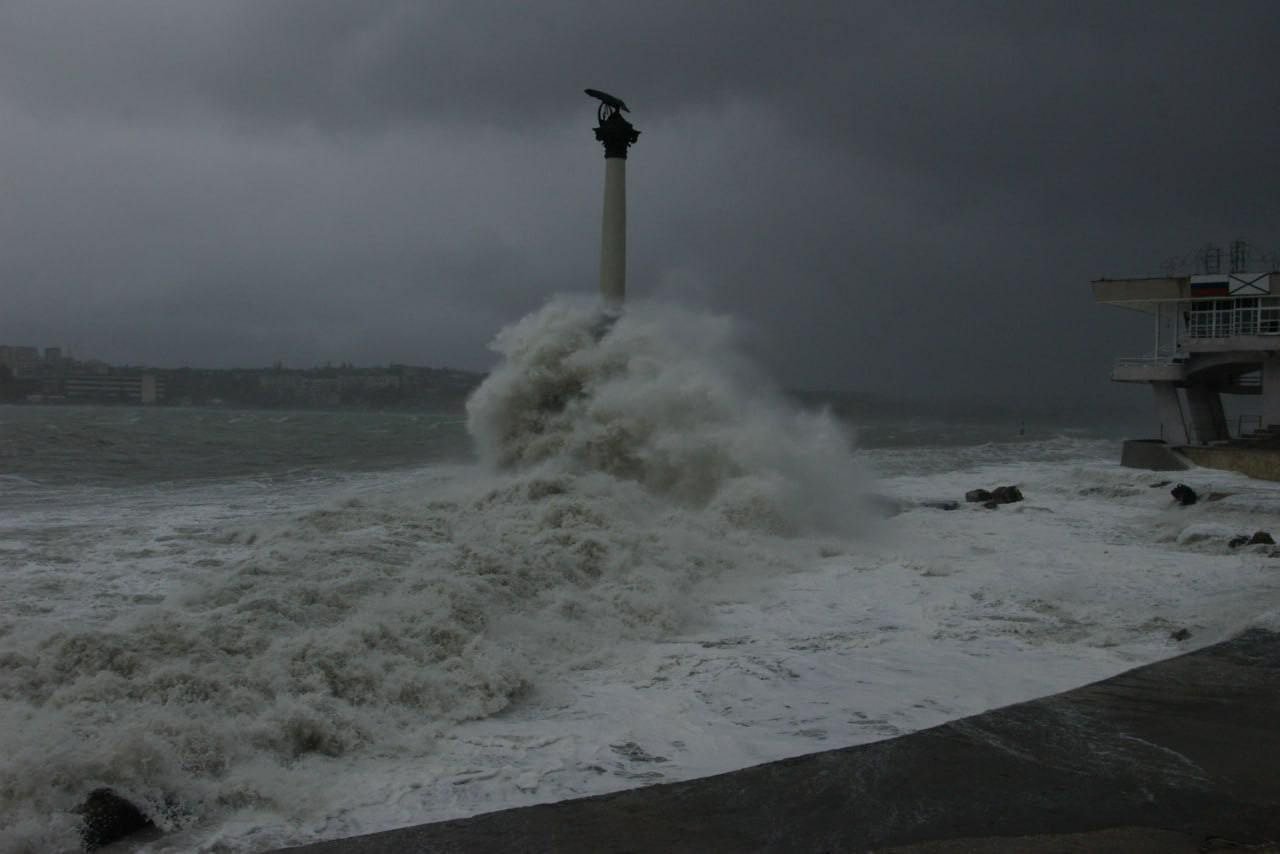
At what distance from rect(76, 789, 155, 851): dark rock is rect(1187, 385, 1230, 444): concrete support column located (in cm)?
2836

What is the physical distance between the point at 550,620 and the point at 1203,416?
25.3m

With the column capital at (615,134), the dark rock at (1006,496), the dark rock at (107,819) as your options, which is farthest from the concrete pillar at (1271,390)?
the dark rock at (107,819)

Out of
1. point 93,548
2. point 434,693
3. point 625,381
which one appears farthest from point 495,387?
point 434,693

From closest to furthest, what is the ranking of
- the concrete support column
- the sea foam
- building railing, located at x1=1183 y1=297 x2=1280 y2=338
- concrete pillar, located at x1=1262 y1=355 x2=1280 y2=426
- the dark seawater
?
1. the sea foam
2. the dark seawater
3. concrete pillar, located at x1=1262 y1=355 x2=1280 y2=426
4. building railing, located at x1=1183 y1=297 x2=1280 y2=338
5. the concrete support column

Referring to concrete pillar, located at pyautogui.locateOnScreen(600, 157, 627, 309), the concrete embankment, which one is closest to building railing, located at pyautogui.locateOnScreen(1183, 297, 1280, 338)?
concrete pillar, located at pyautogui.locateOnScreen(600, 157, 627, 309)

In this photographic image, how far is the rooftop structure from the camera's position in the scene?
82.0 feet

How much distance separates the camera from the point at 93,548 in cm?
957

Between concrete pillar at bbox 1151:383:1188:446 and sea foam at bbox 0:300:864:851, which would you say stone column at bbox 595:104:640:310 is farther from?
concrete pillar at bbox 1151:383:1188:446

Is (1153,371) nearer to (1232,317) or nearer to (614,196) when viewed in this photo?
(1232,317)

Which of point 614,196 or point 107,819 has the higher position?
point 614,196

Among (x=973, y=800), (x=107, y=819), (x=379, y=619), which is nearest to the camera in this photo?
(x=107, y=819)

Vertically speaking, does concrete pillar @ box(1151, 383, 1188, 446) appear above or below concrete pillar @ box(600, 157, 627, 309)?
below

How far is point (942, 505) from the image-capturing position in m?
17.5

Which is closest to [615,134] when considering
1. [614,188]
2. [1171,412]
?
[614,188]
